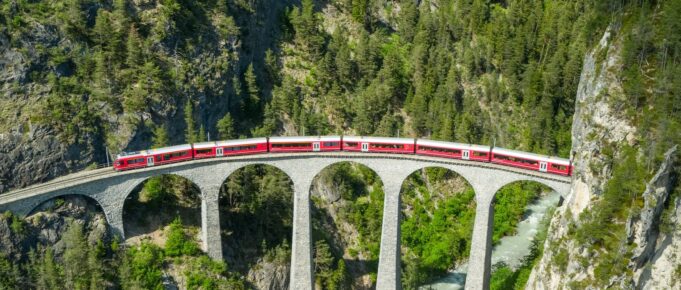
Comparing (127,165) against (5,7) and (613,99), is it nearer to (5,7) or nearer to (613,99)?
(5,7)

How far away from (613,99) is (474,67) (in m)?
44.7

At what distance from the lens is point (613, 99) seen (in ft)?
152

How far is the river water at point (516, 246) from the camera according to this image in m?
66.9

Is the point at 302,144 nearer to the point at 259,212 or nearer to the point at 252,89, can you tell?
the point at 259,212

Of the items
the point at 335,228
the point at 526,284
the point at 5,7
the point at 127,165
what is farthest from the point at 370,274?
the point at 5,7

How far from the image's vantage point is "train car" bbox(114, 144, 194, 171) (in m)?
53.8

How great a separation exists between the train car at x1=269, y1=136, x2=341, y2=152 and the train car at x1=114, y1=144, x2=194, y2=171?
840 cm

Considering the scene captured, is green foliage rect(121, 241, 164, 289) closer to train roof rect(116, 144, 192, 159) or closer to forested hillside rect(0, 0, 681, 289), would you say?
forested hillside rect(0, 0, 681, 289)

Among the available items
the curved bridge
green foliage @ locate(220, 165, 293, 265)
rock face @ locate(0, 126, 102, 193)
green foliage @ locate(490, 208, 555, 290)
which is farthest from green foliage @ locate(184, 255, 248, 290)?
green foliage @ locate(490, 208, 555, 290)

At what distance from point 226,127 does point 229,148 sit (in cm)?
1385

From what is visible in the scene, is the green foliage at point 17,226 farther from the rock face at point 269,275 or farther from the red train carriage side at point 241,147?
the rock face at point 269,275

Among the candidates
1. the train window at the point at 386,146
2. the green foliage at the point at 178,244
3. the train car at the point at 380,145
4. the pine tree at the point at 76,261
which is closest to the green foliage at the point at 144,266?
the green foliage at the point at 178,244

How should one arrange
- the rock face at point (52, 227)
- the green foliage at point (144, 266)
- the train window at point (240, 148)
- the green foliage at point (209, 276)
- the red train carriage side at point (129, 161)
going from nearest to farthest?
the rock face at point (52, 227)
the green foliage at point (144, 266)
the red train carriage side at point (129, 161)
the green foliage at point (209, 276)
the train window at point (240, 148)

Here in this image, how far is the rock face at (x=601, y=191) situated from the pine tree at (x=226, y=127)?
127 feet
